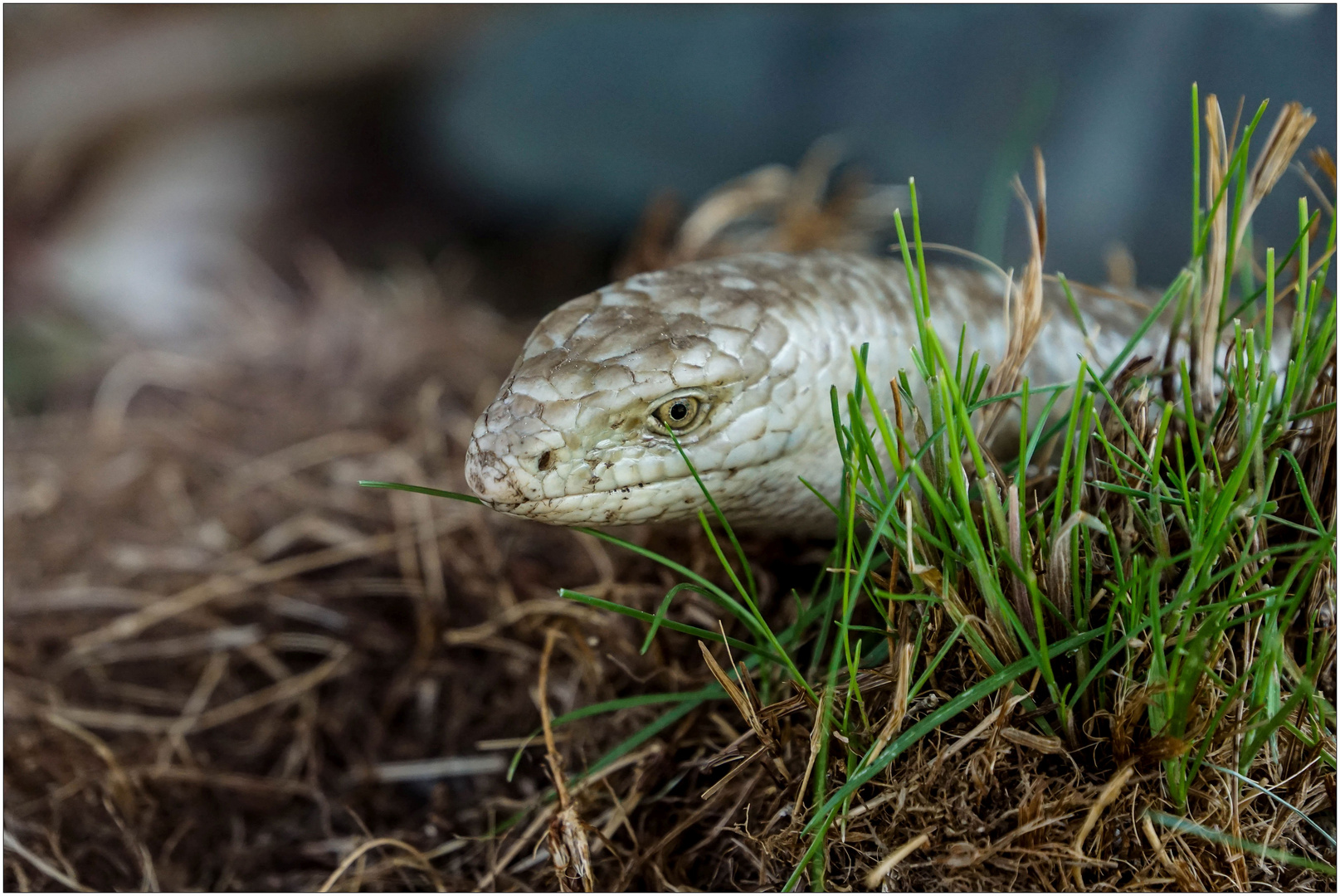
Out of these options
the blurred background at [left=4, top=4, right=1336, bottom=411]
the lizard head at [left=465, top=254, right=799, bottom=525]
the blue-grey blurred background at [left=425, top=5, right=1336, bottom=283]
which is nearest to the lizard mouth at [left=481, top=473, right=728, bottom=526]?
the lizard head at [left=465, top=254, right=799, bottom=525]

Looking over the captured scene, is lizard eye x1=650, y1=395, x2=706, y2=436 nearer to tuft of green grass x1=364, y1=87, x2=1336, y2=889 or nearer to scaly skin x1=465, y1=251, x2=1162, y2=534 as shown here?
scaly skin x1=465, y1=251, x2=1162, y2=534

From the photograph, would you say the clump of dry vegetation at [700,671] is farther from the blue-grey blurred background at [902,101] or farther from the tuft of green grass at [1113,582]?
the blue-grey blurred background at [902,101]

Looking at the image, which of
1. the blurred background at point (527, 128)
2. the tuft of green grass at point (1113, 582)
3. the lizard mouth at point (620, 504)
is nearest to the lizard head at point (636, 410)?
the lizard mouth at point (620, 504)

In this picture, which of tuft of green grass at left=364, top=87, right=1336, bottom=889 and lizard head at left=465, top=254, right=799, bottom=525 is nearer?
tuft of green grass at left=364, top=87, right=1336, bottom=889

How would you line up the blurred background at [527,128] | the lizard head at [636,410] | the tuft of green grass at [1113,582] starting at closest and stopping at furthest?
Result: the tuft of green grass at [1113,582], the lizard head at [636,410], the blurred background at [527,128]

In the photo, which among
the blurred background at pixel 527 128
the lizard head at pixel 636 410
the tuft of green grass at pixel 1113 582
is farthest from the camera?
the blurred background at pixel 527 128

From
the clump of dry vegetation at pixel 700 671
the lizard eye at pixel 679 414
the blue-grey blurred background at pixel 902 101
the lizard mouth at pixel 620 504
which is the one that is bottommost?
the clump of dry vegetation at pixel 700 671
